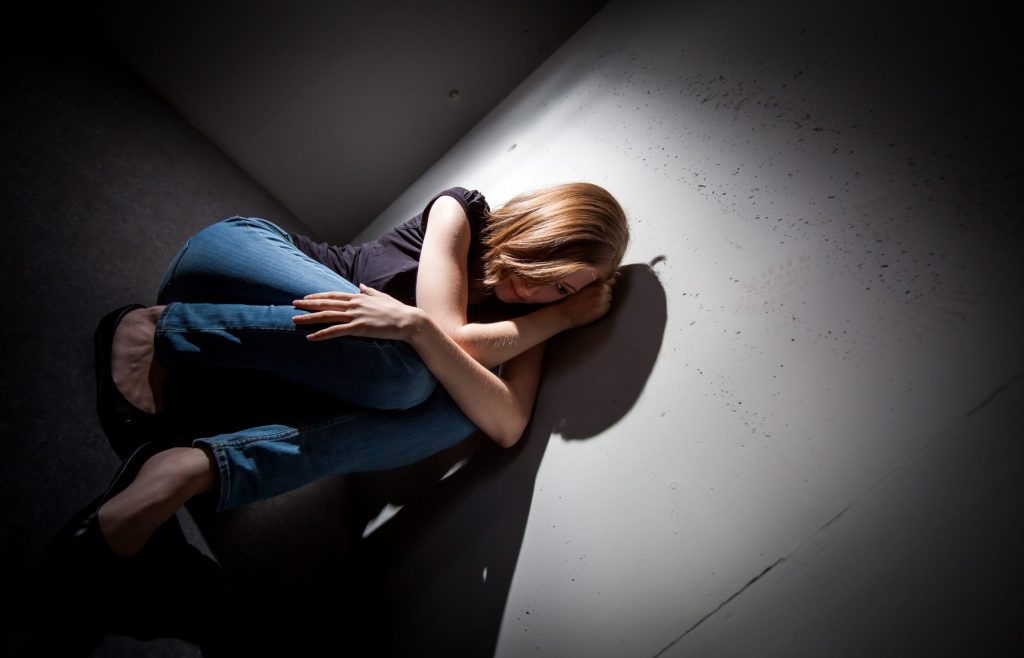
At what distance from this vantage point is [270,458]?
68 cm

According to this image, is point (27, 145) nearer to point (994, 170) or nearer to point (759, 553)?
point (759, 553)

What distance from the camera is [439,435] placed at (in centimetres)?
85

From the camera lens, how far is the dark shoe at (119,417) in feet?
2.45

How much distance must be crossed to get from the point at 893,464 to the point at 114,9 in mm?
1969

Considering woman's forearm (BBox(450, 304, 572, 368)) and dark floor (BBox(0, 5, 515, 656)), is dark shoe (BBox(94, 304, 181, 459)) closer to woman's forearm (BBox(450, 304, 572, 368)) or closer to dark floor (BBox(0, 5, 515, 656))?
dark floor (BBox(0, 5, 515, 656))

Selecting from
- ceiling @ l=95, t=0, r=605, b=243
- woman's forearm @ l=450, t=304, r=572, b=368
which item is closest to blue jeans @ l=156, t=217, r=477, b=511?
woman's forearm @ l=450, t=304, r=572, b=368

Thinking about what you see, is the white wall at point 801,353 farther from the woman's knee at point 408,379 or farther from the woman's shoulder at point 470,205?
the woman's shoulder at point 470,205

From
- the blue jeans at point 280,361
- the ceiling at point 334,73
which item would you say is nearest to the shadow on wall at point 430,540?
the blue jeans at point 280,361

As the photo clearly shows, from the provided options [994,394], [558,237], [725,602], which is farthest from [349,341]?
[994,394]

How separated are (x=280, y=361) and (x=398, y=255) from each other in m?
0.37

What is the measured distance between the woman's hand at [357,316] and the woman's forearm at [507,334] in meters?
0.12

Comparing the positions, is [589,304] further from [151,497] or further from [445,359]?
[151,497]

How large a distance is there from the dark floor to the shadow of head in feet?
0.70

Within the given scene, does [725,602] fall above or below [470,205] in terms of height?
below
